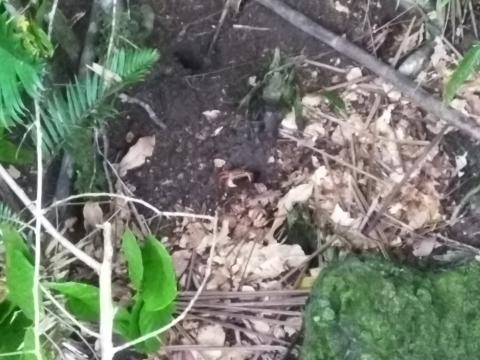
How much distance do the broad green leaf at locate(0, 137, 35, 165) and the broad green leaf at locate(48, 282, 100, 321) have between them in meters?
0.25

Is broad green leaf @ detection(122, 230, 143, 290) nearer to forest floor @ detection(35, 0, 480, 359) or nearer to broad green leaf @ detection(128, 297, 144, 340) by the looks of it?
broad green leaf @ detection(128, 297, 144, 340)

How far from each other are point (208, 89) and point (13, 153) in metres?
0.41

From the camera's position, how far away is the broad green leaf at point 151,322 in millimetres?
1325

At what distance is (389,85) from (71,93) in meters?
0.64

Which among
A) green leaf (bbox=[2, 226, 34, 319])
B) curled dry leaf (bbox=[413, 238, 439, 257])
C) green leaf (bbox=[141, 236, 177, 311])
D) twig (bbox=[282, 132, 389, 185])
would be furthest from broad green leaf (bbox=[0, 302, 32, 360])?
curled dry leaf (bbox=[413, 238, 439, 257])

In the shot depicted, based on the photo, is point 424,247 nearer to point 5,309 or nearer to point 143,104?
point 143,104

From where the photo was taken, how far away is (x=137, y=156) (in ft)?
4.99

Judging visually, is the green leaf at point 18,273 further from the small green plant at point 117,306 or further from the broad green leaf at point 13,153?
the broad green leaf at point 13,153

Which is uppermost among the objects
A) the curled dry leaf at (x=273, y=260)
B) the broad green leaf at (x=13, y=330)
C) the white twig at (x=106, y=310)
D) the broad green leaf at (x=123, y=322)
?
the white twig at (x=106, y=310)

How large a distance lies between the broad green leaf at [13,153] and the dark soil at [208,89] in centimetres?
20

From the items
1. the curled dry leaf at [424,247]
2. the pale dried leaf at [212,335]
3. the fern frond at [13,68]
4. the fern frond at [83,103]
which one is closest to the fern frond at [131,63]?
the fern frond at [83,103]

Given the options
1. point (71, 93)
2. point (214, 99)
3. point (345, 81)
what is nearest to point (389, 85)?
point (345, 81)

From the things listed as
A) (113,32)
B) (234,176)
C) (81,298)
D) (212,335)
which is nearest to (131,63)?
(113,32)

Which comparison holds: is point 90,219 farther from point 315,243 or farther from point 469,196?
point 469,196
